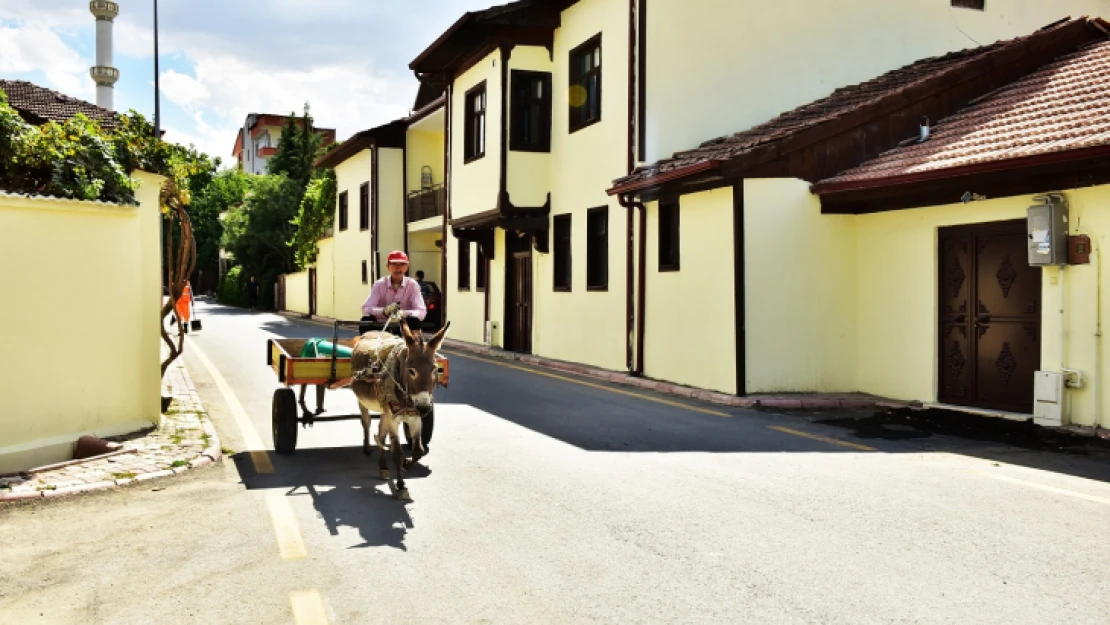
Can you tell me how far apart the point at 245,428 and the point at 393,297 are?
3131mm

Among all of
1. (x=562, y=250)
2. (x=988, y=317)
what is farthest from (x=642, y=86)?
(x=988, y=317)

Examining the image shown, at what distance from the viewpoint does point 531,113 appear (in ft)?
70.4

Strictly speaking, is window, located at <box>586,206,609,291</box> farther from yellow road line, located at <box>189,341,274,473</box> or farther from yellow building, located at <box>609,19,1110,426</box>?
yellow road line, located at <box>189,341,274,473</box>

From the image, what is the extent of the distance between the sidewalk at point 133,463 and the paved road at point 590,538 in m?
0.27

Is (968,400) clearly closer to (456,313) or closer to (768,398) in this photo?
(768,398)

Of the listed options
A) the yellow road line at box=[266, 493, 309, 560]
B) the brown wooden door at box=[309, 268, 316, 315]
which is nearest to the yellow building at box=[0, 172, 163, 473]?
the yellow road line at box=[266, 493, 309, 560]

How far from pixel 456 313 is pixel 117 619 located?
73.6 feet

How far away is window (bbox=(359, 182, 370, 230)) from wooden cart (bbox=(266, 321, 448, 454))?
2731cm

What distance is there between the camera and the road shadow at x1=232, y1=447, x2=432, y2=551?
660 centimetres

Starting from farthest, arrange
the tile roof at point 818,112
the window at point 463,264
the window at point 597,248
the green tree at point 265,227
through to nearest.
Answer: the green tree at point 265,227 → the window at point 463,264 → the window at point 597,248 → the tile roof at point 818,112

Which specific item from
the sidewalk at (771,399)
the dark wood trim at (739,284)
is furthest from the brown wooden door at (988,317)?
the dark wood trim at (739,284)

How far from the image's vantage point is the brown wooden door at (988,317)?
12.0 meters

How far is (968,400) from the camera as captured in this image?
12781mm

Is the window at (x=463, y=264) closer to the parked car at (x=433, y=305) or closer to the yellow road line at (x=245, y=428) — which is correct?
the parked car at (x=433, y=305)
